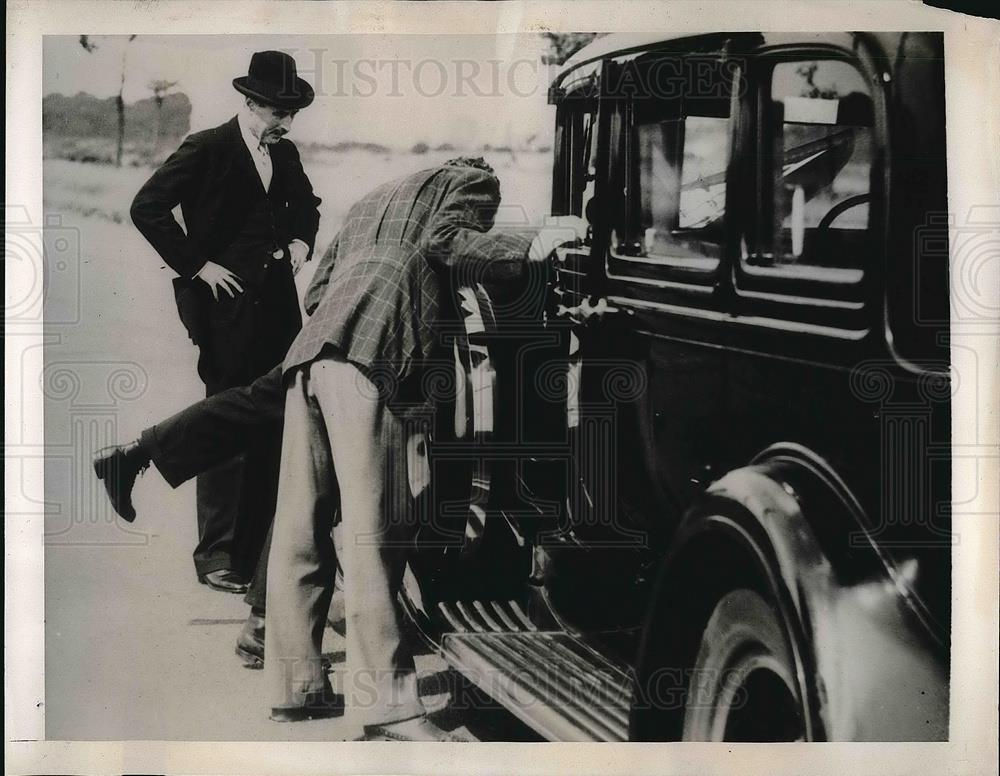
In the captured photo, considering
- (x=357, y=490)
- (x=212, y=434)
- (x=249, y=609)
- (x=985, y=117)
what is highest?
(x=985, y=117)

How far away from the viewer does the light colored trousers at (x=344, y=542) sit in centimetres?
226

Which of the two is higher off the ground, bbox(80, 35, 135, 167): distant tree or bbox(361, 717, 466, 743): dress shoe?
bbox(80, 35, 135, 167): distant tree

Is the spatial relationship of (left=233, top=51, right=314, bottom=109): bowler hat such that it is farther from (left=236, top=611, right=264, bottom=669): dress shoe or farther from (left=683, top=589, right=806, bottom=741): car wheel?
(left=683, top=589, right=806, bottom=741): car wheel

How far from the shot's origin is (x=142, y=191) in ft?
7.55

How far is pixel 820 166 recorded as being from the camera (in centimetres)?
209

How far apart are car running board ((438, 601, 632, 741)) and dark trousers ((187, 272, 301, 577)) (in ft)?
1.85

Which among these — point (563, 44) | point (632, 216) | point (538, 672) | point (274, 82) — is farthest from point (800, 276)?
point (274, 82)

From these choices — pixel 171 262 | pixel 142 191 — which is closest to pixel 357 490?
pixel 171 262

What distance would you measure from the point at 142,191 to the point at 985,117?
2.23 meters

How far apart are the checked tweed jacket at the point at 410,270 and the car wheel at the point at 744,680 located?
996mm

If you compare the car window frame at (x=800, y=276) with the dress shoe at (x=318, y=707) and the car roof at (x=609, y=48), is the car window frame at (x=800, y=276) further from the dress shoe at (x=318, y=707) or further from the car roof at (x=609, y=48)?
the dress shoe at (x=318, y=707)

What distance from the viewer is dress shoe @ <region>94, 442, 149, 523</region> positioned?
91.1 inches

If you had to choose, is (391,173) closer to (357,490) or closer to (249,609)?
(357,490)

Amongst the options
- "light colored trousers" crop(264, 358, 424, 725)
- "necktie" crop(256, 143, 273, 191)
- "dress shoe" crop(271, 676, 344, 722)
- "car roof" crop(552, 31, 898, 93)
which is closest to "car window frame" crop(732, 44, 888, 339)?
"car roof" crop(552, 31, 898, 93)
